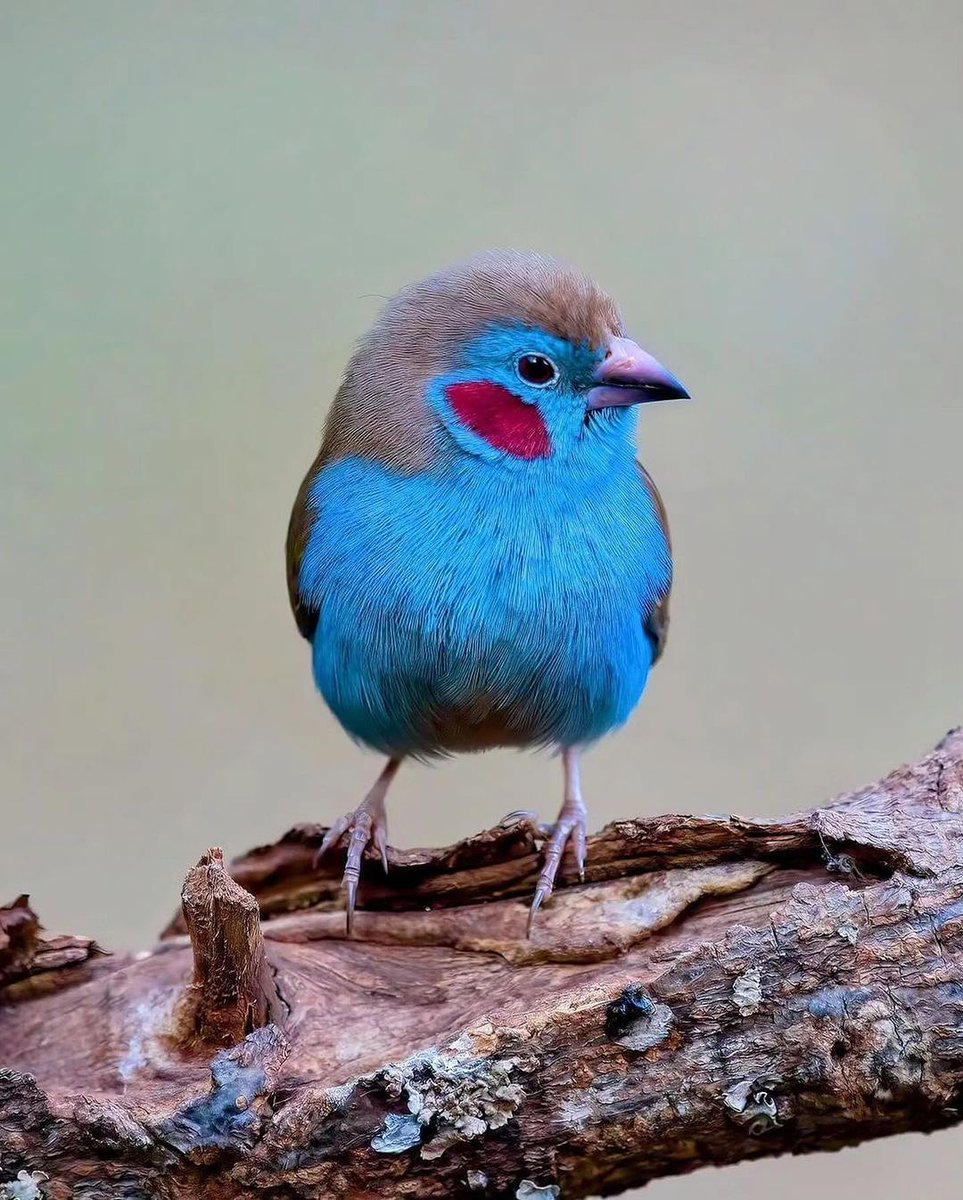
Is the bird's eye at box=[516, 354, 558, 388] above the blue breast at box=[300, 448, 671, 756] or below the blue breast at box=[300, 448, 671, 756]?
above

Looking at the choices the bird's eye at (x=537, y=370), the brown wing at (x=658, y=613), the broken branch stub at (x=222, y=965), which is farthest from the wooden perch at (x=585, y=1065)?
the bird's eye at (x=537, y=370)

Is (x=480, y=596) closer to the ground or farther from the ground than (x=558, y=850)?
farther from the ground

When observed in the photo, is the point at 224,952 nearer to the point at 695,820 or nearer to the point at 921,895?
the point at 695,820

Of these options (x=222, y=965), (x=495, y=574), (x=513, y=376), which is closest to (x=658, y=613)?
(x=495, y=574)

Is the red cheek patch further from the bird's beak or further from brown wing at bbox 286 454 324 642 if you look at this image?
brown wing at bbox 286 454 324 642

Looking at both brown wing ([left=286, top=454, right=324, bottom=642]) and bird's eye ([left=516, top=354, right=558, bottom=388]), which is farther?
brown wing ([left=286, top=454, right=324, bottom=642])

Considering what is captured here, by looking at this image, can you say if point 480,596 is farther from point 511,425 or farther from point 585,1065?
point 585,1065

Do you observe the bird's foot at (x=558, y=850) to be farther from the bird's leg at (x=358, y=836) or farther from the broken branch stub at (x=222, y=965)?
the broken branch stub at (x=222, y=965)

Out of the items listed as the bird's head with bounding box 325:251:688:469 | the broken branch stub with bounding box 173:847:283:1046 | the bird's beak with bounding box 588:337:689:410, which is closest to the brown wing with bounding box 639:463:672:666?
the bird's head with bounding box 325:251:688:469
